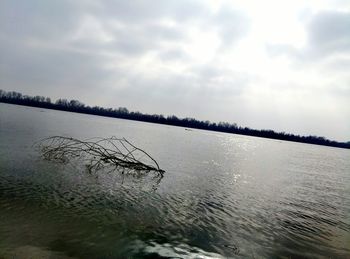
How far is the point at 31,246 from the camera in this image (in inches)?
380

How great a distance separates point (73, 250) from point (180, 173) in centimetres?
2079

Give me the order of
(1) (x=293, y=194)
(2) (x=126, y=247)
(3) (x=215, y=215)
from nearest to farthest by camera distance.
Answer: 1. (2) (x=126, y=247)
2. (3) (x=215, y=215)
3. (1) (x=293, y=194)

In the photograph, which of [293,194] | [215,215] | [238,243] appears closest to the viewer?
[238,243]

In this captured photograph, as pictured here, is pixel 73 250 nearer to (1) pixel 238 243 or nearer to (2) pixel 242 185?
(1) pixel 238 243

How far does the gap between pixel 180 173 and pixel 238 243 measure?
17674 millimetres

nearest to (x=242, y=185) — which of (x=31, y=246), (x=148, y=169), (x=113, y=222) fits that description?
(x=148, y=169)

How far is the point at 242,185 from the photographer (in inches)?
1100

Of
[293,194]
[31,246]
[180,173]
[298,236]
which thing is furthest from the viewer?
[180,173]

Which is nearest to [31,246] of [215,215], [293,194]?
[215,215]

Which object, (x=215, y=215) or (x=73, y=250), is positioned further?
(x=215, y=215)

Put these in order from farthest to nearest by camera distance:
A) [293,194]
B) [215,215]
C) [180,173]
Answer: [180,173], [293,194], [215,215]

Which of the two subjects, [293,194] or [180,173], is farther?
[180,173]

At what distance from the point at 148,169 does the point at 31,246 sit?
1860cm

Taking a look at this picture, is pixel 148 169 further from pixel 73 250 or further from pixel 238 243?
pixel 73 250
